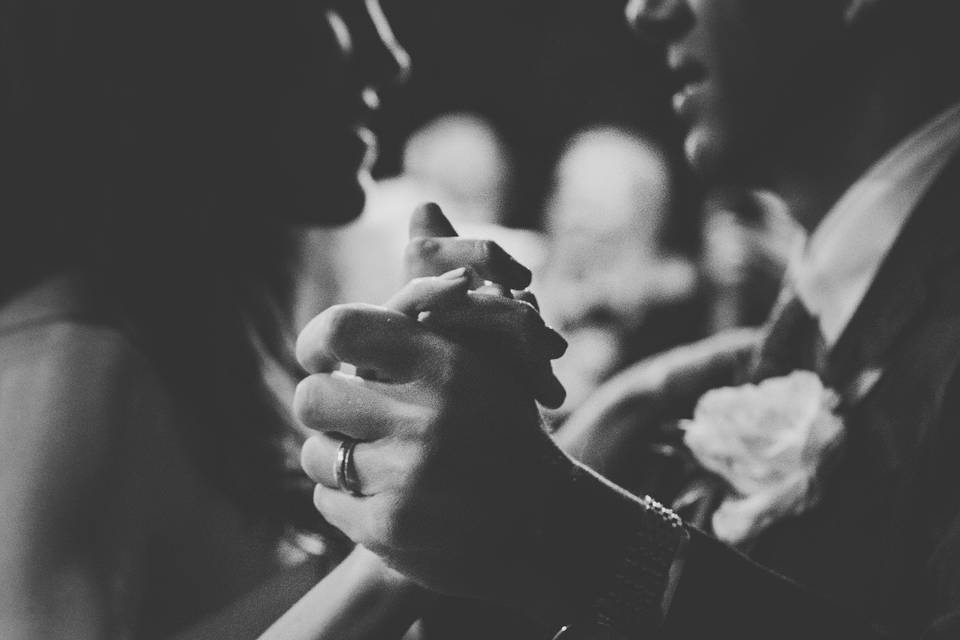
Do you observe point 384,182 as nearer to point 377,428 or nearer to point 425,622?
point 425,622

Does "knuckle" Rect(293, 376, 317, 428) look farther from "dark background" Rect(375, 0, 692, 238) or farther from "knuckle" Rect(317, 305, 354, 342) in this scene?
"dark background" Rect(375, 0, 692, 238)

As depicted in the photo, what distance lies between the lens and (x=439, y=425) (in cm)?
41

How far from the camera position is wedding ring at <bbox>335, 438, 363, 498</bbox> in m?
0.42

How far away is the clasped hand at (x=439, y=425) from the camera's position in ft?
1.33

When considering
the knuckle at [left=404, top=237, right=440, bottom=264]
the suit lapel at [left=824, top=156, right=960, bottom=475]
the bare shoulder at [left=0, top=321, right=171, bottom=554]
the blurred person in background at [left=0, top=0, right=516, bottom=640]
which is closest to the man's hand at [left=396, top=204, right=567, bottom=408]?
the knuckle at [left=404, top=237, right=440, bottom=264]

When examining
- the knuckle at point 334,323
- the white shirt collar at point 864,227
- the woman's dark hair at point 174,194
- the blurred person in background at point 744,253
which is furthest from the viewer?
the blurred person in background at point 744,253

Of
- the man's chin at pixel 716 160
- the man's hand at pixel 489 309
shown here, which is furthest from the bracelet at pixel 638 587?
the man's chin at pixel 716 160

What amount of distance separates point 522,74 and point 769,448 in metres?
0.68

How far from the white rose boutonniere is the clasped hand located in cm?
46

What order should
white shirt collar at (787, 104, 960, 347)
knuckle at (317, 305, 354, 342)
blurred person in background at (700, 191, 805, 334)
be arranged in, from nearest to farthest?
knuckle at (317, 305, 354, 342) < white shirt collar at (787, 104, 960, 347) < blurred person in background at (700, 191, 805, 334)

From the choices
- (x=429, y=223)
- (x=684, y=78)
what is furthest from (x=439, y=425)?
(x=684, y=78)

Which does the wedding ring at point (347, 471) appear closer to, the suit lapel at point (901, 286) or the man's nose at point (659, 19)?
the suit lapel at point (901, 286)

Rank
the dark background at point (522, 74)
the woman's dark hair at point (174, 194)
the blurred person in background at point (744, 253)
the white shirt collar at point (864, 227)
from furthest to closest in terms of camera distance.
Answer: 1. the dark background at point (522, 74)
2. the blurred person in background at point (744, 253)
3. the white shirt collar at point (864, 227)
4. the woman's dark hair at point (174, 194)

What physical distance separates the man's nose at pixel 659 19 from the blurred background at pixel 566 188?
0.06ft
